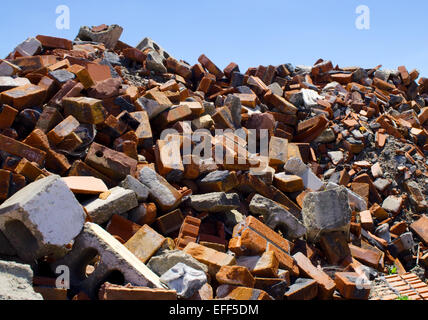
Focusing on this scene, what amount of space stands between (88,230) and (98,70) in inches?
157

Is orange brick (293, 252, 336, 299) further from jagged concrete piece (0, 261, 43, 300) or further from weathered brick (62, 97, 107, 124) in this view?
weathered brick (62, 97, 107, 124)

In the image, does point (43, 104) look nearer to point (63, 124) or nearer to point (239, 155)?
point (63, 124)

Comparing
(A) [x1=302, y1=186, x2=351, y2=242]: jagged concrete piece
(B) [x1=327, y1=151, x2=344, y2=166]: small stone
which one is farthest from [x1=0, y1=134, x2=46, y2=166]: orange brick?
(B) [x1=327, y1=151, x2=344, y2=166]: small stone

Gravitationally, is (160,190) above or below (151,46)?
below

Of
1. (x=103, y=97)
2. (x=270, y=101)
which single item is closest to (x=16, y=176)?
(x=103, y=97)

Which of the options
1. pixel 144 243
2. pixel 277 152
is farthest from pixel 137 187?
pixel 277 152

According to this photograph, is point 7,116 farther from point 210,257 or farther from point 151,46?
point 151,46

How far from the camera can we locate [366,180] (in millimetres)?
7527

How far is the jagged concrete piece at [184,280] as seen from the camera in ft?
11.1

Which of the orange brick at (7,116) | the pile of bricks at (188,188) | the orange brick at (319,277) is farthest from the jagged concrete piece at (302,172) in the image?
the orange brick at (7,116)

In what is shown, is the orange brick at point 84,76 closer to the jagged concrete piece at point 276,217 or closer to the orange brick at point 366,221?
the jagged concrete piece at point 276,217

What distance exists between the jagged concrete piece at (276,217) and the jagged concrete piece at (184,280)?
1879mm

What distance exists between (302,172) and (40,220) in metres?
4.48

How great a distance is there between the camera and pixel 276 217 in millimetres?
5195
